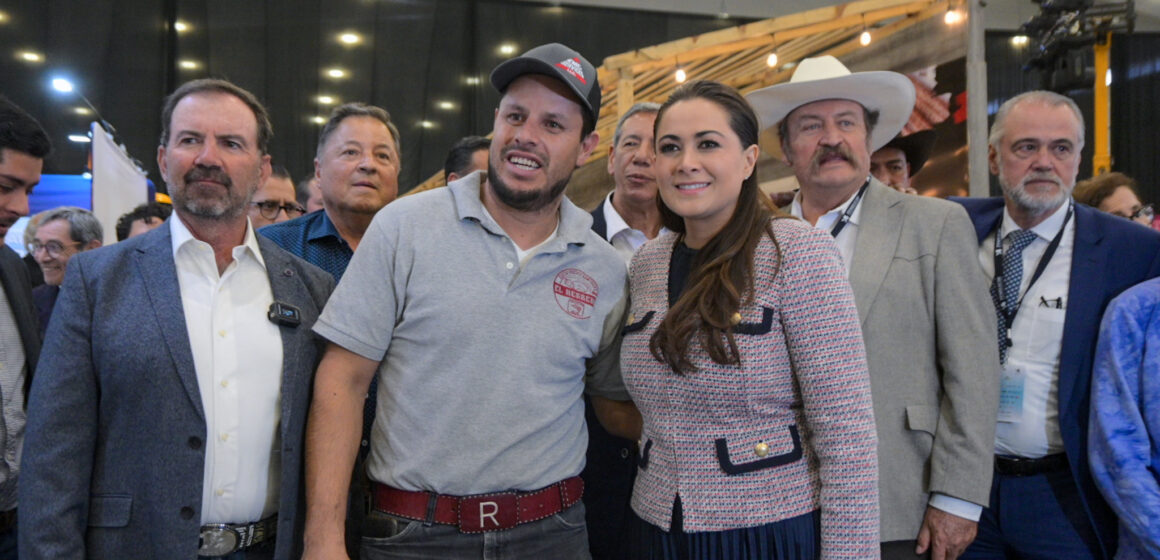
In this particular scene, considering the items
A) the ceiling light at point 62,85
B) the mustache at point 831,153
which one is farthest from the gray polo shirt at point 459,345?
the ceiling light at point 62,85

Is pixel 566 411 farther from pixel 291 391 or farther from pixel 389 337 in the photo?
pixel 291 391

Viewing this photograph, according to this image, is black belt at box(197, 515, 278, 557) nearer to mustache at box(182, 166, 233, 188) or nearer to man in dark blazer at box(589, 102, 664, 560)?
mustache at box(182, 166, 233, 188)

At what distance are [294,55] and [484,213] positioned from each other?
872 cm

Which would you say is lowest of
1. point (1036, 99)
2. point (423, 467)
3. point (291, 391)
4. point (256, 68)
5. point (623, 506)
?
point (623, 506)

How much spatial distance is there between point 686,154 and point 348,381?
92 cm

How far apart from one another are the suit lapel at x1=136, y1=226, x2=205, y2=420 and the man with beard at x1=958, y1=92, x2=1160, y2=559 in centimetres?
206

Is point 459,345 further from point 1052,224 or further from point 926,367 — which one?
point 1052,224

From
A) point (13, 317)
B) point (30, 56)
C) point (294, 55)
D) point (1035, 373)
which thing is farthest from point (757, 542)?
point (30, 56)

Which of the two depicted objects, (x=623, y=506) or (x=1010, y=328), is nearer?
(x=1010, y=328)

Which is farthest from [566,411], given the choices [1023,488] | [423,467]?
[1023,488]

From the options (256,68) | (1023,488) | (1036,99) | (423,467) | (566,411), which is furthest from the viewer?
(256,68)

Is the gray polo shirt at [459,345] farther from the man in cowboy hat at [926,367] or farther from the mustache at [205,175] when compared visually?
the man in cowboy hat at [926,367]

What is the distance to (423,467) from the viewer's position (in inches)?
66.2

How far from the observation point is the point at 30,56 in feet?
28.4
